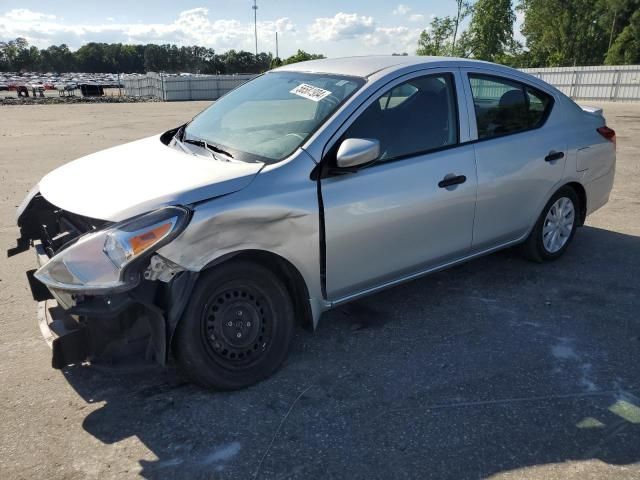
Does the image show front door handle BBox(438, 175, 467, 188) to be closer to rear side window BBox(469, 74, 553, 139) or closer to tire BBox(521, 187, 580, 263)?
rear side window BBox(469, 74, 553, 139)

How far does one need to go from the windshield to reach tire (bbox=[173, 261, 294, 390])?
0.74 m

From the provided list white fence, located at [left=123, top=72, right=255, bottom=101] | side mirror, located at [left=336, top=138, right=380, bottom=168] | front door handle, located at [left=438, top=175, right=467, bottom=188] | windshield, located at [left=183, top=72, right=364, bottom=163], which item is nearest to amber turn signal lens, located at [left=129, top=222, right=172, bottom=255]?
windshield, located at [left=183, top=72, right=364, bottom=163]

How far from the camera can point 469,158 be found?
12.3 feet

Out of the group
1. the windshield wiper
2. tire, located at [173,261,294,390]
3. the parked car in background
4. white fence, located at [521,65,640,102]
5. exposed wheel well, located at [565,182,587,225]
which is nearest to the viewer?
the parked car in background

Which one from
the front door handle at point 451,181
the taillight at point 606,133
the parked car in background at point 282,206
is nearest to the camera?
the parked car in background at point 282,206

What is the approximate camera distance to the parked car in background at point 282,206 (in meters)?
2.63

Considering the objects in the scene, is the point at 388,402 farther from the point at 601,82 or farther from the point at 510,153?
the point at 601,82

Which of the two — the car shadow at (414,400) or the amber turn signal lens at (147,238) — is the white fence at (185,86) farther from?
the amber turn signal lens at (147,238)

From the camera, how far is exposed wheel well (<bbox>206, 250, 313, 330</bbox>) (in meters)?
2.94

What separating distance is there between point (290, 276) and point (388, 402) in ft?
2.96

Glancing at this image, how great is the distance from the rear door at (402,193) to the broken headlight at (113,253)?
93 centimetres

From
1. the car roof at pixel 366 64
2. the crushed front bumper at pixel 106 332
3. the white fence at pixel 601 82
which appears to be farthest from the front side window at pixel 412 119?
the white fence at pixel 601 82

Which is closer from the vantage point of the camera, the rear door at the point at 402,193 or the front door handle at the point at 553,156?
the rear door at the point at 402,193

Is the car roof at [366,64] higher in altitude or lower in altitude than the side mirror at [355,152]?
higher
